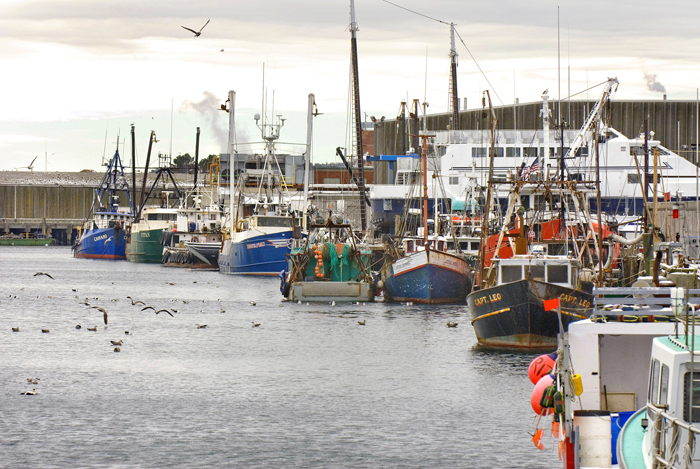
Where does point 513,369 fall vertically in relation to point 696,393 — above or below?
below

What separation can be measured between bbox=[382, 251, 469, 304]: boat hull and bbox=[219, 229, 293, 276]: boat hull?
85.7 ft

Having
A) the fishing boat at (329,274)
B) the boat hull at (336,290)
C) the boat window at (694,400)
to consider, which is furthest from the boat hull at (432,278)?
the boat window at (694,400)

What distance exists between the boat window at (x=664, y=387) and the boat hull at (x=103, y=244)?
11049 centimetres

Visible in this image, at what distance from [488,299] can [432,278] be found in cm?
1679

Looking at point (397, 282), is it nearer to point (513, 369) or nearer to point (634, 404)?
point (513, 369)

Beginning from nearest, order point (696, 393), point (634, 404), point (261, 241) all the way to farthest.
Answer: point (696, 393) → point (634, 404) → point (261, 241)

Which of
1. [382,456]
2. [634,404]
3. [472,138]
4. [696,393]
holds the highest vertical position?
[472,138]

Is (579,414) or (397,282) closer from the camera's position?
(579,414)

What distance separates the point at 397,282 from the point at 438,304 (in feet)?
8.07

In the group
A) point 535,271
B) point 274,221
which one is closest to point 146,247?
point 274,221

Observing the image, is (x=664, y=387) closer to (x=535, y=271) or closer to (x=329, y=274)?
(x=535, y=271)

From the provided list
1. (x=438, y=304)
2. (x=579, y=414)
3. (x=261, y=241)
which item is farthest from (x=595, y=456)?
(x=261, y=241)

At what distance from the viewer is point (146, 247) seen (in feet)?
366

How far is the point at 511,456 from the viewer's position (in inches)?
811
